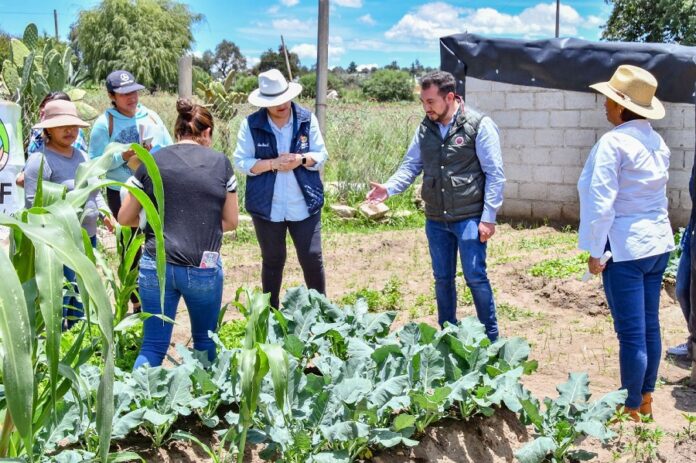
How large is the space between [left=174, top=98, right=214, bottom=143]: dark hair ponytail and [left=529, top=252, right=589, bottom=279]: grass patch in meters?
4.06

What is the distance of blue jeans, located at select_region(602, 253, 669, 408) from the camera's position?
12.1 feet

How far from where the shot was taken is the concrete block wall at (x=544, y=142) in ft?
30.0

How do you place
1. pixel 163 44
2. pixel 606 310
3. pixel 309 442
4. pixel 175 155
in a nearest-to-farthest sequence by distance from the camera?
pixel 309 442, pixel 175 155, pixel 606 310, pixel 163 44

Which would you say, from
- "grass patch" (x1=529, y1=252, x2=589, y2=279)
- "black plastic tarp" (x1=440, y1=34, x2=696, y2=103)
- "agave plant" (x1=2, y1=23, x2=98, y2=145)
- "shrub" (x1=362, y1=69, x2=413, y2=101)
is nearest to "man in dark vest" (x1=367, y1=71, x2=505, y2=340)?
"grass patch" (x1=529, y1=252, x2=589, y2=279)

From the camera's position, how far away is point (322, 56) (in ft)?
27.5

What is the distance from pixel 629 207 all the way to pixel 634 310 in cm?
48

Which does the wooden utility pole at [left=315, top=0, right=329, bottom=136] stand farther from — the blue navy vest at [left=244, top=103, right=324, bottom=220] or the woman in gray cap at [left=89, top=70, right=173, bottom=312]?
the blue navy vest at [left=244, top=103, right=324, bottom=220]

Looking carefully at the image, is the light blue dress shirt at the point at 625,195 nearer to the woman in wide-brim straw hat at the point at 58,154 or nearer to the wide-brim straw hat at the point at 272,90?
the wide-brim straw hat at the point at 272,90

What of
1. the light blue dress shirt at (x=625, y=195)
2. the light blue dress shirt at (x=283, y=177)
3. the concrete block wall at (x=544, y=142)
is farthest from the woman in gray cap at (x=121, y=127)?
the concrete block wall at (x=544, y=142)

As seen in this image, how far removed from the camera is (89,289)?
1603mm

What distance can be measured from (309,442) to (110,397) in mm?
1249

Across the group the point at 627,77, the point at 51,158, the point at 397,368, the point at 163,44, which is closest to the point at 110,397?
the point at 397,368

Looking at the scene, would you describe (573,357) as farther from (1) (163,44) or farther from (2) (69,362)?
(1) (163,44)

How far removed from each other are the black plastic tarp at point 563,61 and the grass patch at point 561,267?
8.20 ft
